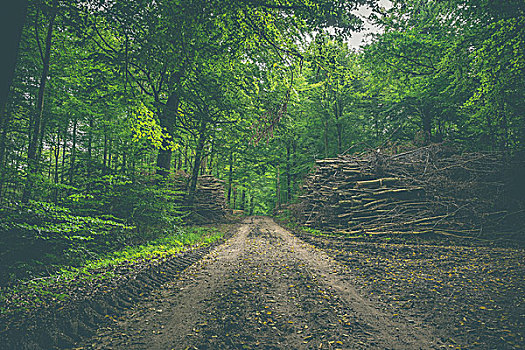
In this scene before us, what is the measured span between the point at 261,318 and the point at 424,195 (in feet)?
27.8

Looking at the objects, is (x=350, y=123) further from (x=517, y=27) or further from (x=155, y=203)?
(x=155, y=203)

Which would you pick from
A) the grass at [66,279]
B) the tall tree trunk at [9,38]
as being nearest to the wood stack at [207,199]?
the grass at [66,279]

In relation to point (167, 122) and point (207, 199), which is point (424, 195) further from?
point (207, 199)

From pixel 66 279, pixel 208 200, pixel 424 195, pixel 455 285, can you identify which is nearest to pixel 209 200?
pixel 208 200

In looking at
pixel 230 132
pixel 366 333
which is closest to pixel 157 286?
pixel 366 333

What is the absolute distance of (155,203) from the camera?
702 cm

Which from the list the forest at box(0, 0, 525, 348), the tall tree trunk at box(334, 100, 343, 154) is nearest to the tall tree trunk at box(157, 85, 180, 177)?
the forest at box(0, 0, 525, 348)

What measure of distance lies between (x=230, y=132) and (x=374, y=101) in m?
13.2

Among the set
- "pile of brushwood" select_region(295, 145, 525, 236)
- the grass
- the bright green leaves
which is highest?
the bright green leaves

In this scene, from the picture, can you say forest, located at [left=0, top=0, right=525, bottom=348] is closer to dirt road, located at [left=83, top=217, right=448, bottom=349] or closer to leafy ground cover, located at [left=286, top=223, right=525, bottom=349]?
leafy ground cover, located at [left=286, top=223, right=525, bottom=349]

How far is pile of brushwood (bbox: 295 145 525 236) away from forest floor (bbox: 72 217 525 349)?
250cm

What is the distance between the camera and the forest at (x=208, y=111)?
4168 mm

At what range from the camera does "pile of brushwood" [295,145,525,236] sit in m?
7.35

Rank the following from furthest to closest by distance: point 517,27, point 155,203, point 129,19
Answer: point 155,203 → point 517,27 → point 129,19
